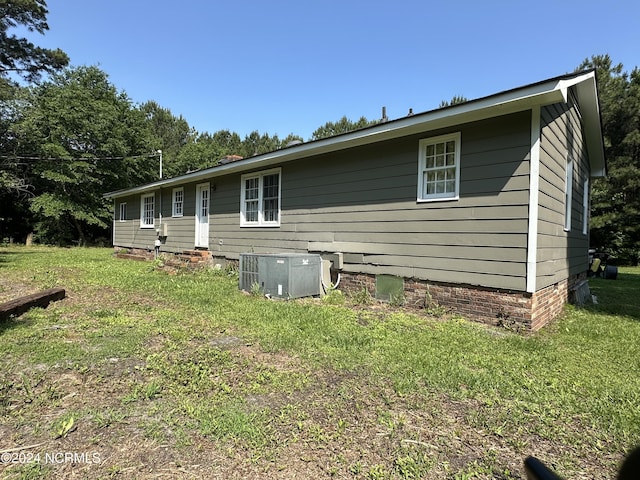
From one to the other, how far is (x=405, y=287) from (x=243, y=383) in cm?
393

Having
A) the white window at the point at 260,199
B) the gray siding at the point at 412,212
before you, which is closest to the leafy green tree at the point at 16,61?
the white window at the point at 260,199

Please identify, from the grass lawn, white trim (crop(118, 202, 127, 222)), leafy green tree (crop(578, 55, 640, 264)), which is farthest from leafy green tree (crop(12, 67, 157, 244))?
leafy green tree (crop(578, 55, 640, 264))

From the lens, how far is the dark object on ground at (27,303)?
464 centimetres

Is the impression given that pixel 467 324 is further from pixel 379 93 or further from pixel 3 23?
pixel 3 23

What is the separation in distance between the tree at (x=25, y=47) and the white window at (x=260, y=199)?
17.1m

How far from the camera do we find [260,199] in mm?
9438

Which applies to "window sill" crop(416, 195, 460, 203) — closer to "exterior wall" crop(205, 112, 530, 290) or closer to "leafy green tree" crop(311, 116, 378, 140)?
"exterior wall" crop(205, 112, 530, 290)

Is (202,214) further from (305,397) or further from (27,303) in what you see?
(305,397)

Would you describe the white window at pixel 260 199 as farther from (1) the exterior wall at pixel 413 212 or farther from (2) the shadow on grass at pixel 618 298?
(2) the shadow on grass at pixel 618 298

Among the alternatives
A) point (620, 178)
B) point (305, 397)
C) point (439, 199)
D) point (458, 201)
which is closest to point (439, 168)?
point (439, 199)

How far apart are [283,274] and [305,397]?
4.03 m

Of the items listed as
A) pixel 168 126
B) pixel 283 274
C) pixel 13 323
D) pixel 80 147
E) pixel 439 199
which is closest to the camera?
pixel 13 323

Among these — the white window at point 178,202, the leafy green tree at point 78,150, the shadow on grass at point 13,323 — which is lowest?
the shadow on grass at point 13,323

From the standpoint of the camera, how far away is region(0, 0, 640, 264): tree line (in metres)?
19.5
